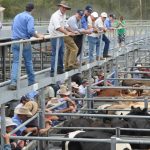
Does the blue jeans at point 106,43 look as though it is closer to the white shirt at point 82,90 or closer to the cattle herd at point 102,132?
the white shirt at point 82,90

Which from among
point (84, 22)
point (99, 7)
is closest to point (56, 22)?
point (84, 22)

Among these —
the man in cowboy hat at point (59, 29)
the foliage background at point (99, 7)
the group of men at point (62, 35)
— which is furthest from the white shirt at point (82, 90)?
the foliage background at point (99, 7)

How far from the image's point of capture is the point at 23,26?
1004 centimetres

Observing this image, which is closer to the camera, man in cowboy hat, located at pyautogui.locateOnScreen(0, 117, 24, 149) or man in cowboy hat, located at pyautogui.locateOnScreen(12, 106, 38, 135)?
man in cowboy hat, located at pyautogui.locateOnScreen(0, 117, 24, 149)

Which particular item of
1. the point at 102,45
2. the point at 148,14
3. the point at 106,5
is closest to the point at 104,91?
the point at 102,45

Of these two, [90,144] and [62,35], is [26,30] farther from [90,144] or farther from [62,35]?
[90,144]

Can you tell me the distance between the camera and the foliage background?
5244cm

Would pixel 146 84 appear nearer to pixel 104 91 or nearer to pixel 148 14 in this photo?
pixel 104 91

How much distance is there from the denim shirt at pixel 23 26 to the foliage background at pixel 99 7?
1577 inches

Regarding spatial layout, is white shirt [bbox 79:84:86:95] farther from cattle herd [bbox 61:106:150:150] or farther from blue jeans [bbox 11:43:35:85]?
blue jeans [bbox 11:43:35:85]

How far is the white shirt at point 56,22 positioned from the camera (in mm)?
11430

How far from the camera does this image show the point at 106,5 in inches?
2238

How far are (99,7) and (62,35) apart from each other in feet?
149

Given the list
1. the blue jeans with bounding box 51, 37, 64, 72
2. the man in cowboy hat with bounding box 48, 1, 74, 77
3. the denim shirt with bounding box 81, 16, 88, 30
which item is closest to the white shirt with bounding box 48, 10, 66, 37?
the man in cowboy hat with bounding box 48, 1, 74, 77
